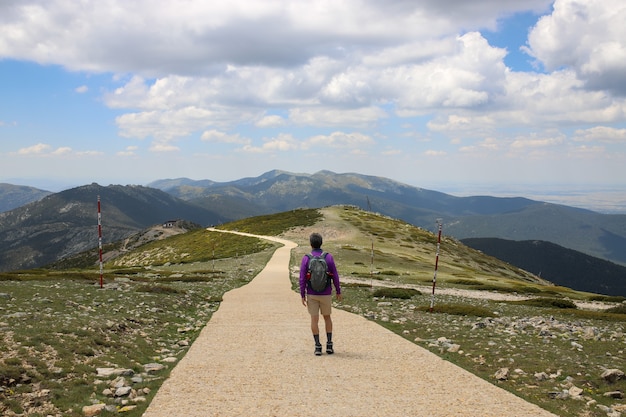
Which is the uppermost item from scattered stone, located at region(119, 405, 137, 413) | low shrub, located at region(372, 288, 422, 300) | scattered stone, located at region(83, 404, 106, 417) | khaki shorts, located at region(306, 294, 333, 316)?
khaki shorts, located at region(306, 294, 333, 316)

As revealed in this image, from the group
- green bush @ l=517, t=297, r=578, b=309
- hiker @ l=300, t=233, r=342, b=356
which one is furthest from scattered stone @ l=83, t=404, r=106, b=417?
green bush @ l=517, t=297, r=578, b=309

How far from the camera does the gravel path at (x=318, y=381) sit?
9727 mm

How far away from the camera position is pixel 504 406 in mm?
10109

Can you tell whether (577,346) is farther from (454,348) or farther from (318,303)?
(318,303)

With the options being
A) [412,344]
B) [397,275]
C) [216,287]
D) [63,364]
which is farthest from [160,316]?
[397,275]

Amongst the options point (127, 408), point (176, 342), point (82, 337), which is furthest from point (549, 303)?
point (127, 408)

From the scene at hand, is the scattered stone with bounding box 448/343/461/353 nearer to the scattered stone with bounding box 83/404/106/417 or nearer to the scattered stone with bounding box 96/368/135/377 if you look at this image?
the scattered stone with bounding box 96/368/135/377

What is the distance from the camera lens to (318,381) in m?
11.6

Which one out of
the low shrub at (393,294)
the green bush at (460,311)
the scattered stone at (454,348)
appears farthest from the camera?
the low shrub at (393,294)

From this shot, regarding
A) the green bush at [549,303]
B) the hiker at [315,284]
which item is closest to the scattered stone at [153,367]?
the hiker at [315,284]

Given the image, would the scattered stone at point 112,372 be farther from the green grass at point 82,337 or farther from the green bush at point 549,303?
the green bush at point 549,303

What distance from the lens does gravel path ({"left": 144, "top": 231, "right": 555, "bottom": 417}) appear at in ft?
31.9

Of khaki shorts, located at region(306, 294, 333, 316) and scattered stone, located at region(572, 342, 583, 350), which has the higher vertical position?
khaki shorts, located at region(306, 294, 333, 316)

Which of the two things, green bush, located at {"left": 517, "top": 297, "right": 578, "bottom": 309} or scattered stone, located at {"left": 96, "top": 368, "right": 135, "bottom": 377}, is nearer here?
scattered stone, located at {"left": 96, "top": 368, "right": 135, "bottom": 377}
